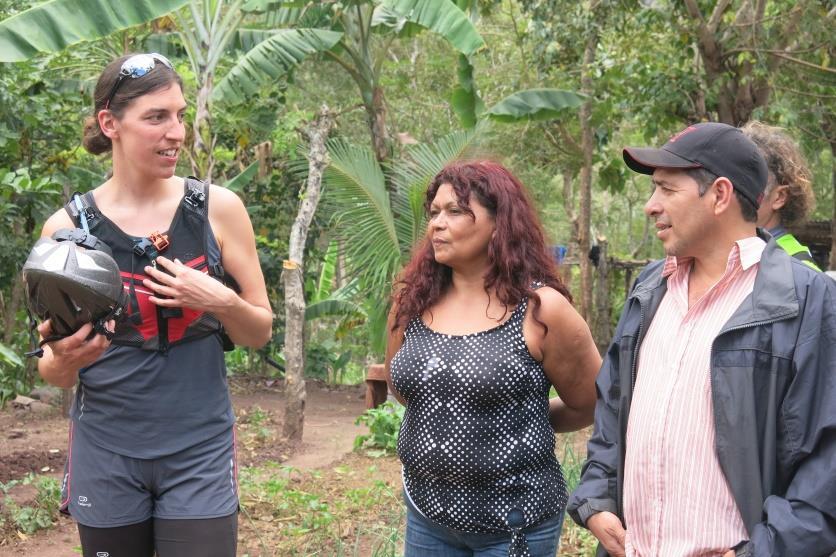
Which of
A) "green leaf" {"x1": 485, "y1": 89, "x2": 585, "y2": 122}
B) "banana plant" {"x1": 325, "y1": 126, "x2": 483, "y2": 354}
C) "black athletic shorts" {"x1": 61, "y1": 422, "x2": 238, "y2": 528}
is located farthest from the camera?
"green leaf" {"x1": 485, "y1": 89, "x2": 585, "y2": 122}

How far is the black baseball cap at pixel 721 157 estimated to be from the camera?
2666 mm

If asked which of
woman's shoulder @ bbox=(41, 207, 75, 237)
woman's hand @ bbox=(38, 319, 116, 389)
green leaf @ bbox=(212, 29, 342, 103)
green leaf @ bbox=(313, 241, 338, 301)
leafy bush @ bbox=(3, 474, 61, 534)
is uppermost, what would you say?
green leaf @ bbox=(212, 29, 342, 103)

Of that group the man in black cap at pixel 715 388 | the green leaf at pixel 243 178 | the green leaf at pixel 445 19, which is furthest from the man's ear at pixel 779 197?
the green leaf at pixel 243 178

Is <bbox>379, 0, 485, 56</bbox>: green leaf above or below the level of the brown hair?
above

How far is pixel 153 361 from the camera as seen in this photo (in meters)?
2.88

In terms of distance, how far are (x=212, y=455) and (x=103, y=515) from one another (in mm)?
354

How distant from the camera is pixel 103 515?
9.27 ft

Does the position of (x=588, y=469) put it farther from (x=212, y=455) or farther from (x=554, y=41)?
(x=554, y=41)

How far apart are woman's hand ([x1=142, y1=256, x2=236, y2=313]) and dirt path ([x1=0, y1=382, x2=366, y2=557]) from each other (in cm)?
319

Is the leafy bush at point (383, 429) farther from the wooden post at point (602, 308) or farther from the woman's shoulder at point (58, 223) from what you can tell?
the wooden post at point (602, 308)

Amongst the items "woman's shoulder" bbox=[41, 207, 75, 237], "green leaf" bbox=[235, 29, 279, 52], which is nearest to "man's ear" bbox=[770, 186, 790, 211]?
"woman's shoulder" bbox=[41, 207, 75, 237]

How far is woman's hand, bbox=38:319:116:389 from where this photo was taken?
2658mm

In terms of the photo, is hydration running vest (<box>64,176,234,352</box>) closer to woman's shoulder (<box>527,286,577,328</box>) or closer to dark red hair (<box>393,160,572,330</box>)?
dark red hair (<box>393,160,572,330</box>)

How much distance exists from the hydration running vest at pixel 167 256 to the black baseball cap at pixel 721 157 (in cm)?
135
